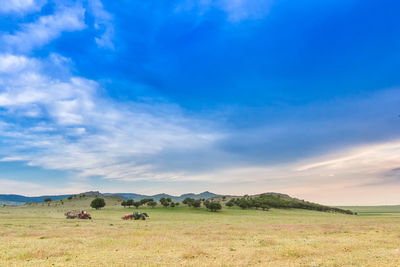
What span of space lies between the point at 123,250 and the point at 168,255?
441cm

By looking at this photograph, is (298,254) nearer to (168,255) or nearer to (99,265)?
(168,255)

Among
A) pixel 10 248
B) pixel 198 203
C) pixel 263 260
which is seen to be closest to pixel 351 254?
pixel 263 260

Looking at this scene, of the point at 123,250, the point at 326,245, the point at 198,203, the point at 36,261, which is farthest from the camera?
the point at 198,203

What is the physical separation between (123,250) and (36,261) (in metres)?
6.25

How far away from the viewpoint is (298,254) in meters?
19.7

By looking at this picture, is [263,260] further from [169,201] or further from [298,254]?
[169,201]

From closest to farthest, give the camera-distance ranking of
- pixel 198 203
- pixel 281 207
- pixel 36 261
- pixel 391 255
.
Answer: pixel 36 261, pixel 391 255, pixel 198 203, pixel 281 207

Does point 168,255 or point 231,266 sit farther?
point 168,255

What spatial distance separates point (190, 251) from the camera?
20312 millimetres

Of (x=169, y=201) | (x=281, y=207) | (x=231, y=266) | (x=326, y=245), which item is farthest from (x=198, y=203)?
(x=231, y=266)

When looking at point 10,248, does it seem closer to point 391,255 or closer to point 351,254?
point 351,254

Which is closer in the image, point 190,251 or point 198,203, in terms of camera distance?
point 190,251

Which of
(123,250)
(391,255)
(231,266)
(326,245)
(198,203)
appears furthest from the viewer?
(198,203)

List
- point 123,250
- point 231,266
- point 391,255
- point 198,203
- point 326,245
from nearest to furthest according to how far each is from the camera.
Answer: point 231,266
point 391,255
point 123,250
point 326,245
point 198,203
